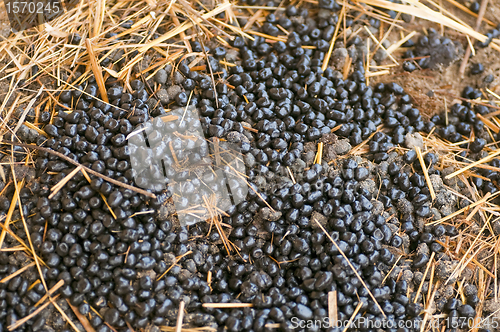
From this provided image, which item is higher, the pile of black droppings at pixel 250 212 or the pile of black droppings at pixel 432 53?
the pile of black droppings at pixel 432 53

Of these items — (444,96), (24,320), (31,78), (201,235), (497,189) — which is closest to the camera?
(24,320)

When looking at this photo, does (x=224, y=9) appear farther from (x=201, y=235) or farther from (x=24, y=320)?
(x=24, y=320)

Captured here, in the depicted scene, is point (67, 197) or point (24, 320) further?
point (67, 197)

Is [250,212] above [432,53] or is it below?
below

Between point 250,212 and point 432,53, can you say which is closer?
point 250,212

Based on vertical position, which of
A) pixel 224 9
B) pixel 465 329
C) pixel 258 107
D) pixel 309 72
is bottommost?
pixel 465 329

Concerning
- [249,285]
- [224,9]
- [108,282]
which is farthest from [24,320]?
[224,9]

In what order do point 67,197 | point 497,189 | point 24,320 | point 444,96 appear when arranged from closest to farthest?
point 24,320 < point 67,197 < point 497,189 < point 444,96

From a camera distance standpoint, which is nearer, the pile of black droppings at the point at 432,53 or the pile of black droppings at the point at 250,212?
the pile of black droppings at the point at 250,212

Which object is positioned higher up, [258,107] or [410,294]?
[258,107]

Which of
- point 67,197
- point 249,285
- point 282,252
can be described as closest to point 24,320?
point 67,197

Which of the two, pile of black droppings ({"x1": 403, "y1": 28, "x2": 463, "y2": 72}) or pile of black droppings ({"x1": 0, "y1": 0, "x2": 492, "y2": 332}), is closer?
pile of black droppings ({"x1": 0, "y1": 0, "x2": 492, "y2": 332})
